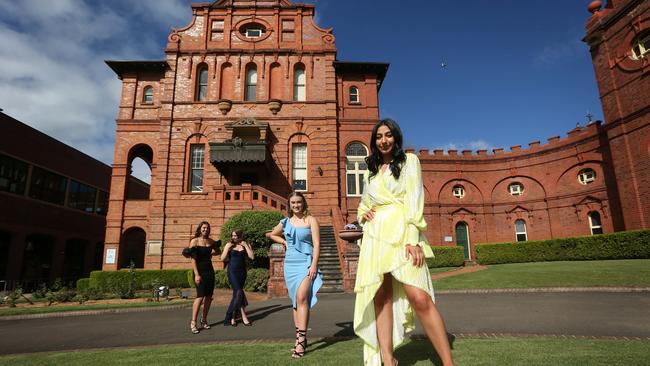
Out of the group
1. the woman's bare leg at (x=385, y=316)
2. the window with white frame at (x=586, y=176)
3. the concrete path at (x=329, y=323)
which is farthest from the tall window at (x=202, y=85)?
the window with white frame at (x=586, y=176)

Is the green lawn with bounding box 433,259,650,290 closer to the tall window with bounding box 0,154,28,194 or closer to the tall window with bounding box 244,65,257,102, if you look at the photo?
the tall window with bounding box 244,65,257,102

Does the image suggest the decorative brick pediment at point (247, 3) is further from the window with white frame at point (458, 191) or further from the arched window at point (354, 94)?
the window with white frame at point (458, 191)

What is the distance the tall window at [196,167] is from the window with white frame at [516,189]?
23.3 metres

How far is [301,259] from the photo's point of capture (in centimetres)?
475

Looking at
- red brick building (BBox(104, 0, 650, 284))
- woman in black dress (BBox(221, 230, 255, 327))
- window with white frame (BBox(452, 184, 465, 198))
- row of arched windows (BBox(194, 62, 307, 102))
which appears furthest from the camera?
window with white frame (BBox(452, 184, 465, 198))

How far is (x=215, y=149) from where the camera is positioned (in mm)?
19297

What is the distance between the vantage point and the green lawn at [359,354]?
3385 millimetres

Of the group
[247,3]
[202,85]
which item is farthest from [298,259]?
[247,3]

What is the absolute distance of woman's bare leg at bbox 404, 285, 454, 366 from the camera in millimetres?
2754

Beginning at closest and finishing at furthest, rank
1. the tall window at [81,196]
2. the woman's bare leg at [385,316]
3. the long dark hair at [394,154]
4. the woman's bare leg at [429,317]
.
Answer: the woman's bare leg at [429,317]
the woman's bare leg at [385,316]
the long dark hair at [394,154]
the tall window at [81,196]

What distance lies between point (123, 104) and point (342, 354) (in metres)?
23.8

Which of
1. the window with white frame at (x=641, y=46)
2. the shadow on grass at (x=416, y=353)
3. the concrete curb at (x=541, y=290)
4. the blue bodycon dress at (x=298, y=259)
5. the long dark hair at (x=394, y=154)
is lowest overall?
the concrete curb at (x=541, y=290)

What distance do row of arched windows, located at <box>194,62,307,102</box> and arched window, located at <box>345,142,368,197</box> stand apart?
4.62 m

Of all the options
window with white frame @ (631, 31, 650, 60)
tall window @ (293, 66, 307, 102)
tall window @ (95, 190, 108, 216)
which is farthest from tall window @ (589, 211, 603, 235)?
tall window @ (95, 190, 108, 216)
